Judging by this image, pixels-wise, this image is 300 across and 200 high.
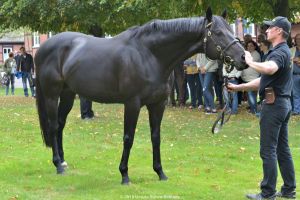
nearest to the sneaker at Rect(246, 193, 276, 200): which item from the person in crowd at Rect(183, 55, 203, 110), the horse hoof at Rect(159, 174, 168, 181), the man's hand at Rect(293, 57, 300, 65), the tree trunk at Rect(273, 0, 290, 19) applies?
the horse hoof at Rect(159, 174, 168, 181)

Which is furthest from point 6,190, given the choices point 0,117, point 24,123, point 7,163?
point 0,117

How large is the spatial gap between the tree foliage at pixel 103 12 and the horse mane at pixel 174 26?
8150mm

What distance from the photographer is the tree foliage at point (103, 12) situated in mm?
16234

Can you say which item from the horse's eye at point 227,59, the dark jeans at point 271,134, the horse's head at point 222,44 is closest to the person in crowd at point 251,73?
the horse's head at point 222,44

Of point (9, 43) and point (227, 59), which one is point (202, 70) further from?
point (9, 43)

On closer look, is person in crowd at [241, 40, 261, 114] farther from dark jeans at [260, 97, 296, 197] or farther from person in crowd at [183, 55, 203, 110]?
dark jeans at [260, 97, 296, 197]

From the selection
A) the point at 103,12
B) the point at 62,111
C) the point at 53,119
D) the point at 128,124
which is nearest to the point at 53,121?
the point at 53,119

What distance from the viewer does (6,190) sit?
23.3 ft

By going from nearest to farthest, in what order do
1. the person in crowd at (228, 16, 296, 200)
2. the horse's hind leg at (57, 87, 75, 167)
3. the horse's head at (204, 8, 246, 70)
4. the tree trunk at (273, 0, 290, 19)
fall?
the person in crowd at (228, 16, 296, 200) → the horse's head at (204, 8, 246, 70) → the horse's hind leg at (57, 87, 75, 167) → the tree trunk at (273, 0, 290, 19)

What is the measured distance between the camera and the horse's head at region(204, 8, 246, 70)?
660 centimetres

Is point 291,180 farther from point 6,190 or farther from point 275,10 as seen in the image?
point 275,10

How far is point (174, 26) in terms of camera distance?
715 cm

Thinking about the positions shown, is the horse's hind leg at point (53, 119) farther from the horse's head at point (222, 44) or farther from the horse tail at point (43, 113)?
the horse's head at point (222, 44)

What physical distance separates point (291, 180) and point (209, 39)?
2.03 metres
